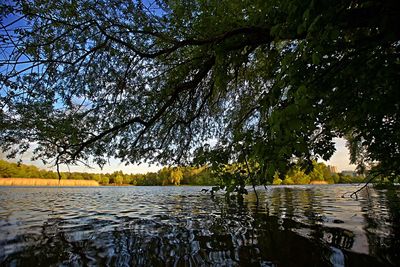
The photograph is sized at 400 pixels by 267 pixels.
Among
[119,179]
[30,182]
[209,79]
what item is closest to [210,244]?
[209,79]

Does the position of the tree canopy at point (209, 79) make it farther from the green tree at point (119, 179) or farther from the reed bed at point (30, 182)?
the green tree at point (119, 179)

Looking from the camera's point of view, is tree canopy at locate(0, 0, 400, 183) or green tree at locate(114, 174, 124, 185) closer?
tree canopy at locate(0, 0, 400, 183)

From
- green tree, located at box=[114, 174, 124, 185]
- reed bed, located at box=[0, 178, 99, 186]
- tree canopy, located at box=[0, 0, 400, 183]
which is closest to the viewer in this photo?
tree canopy, located at box=[0, 0, 400, 183]

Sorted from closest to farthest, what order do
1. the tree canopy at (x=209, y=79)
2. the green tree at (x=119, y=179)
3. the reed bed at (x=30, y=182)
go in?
the tree canopy at (x=209, y=79)
the reed bed at (x=30, y=182)
the green tree at (x=119, y=179)

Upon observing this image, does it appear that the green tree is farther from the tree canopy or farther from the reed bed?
the tree canopy

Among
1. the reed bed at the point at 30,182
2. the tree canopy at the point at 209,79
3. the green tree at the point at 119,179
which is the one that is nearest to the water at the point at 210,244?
the tree canopy at the point at 209,79

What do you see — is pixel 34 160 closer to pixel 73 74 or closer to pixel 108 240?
pixel 73 74

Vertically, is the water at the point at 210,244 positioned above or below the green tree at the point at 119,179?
below

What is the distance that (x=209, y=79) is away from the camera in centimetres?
1099

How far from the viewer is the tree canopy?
4.07 m

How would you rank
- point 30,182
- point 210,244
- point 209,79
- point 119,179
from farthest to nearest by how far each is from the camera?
point 119,179 < point 30,182 < point 209,79 < point 210,244

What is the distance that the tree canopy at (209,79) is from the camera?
4070mm

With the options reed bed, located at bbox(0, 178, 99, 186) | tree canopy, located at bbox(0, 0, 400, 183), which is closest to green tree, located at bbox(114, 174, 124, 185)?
reed bed, located at bbox(0, 178, 99, 186)

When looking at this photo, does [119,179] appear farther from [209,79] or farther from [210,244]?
[210,244]
